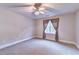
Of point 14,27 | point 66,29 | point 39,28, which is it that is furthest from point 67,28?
point 14,27

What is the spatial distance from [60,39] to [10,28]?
94 cm

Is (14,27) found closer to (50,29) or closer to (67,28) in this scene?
(50,29)

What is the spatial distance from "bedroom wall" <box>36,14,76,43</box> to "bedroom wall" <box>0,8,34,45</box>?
0.60 feet

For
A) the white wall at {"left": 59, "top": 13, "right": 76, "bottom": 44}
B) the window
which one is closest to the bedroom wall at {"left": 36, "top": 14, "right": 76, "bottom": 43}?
the white wall at {"left": 59, "top": 13, "right": 76, "bottom": 44}

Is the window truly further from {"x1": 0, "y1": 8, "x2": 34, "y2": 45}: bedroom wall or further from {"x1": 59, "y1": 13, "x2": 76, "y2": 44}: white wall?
{"x1": 0, "y1": 8, "x2": 34, "y2": 45}: bedroom wall

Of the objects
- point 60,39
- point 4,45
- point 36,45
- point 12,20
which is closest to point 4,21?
point 12,20

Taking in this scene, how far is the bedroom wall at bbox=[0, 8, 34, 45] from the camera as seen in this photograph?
1.64m

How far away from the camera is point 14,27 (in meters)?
1.72

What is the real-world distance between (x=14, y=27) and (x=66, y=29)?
95 centimetres


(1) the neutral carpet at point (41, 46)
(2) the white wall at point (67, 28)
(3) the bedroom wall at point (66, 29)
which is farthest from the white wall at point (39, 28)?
(2) the white wall at point (67, 28)

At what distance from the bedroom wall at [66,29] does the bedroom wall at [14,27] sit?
0.60ft

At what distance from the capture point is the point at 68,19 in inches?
65.9

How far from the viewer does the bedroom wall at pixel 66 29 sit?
64.9 inches
